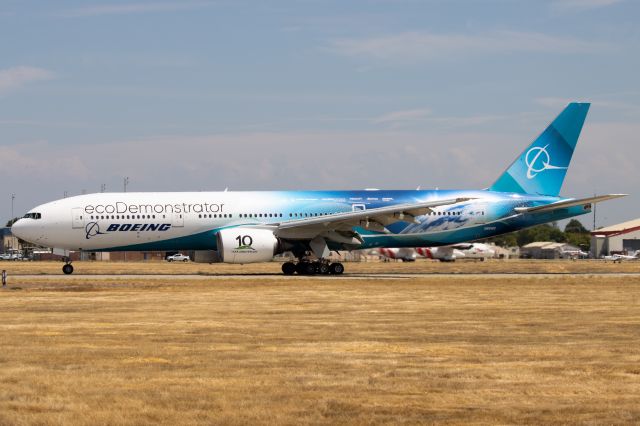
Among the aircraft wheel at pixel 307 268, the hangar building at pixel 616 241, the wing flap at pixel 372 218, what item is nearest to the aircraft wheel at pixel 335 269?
the aircraft wheel at pixel 307 268

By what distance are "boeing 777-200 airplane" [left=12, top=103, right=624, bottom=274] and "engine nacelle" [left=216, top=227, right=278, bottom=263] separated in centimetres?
4

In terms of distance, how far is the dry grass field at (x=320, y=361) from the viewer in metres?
10.7

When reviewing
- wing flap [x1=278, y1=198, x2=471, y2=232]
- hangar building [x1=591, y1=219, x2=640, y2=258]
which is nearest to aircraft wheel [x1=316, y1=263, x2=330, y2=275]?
wing flap [x1=278, y1=198, x2=471, y2=232]

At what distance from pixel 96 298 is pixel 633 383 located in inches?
777

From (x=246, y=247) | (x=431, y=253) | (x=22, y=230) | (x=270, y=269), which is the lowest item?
(x=270, y=269)

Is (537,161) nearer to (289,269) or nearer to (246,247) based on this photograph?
(289,269)

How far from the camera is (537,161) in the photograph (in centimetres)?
4906

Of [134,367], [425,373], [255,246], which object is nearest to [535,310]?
[425,373]

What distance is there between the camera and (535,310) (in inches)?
942

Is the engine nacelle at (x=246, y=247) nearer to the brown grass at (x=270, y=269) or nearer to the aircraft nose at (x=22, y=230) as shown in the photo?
the brown grass at (x=270, y=269)

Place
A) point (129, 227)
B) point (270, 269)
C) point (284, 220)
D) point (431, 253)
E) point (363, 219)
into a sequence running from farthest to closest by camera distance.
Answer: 1. point (431, 253)
2. point (270, 269)
3. point (284, 220)
4. point (129, 227)
5. point (363, 219)

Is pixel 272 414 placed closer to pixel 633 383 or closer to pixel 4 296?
pixel 633 383

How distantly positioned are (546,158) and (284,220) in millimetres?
14236

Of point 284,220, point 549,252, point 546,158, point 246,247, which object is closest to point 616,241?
point 549,252
